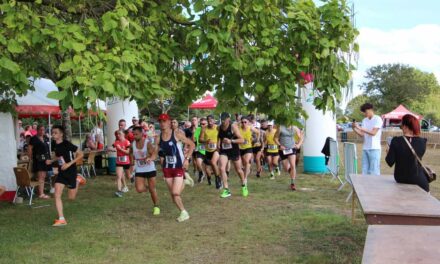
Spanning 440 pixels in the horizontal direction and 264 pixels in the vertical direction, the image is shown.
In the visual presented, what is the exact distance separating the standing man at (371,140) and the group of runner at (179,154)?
166cm

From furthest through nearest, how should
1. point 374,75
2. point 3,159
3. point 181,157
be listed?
1. point 374,75
2. point 3,159
3. point 181,157

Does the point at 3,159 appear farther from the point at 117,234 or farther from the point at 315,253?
the point at 315,253

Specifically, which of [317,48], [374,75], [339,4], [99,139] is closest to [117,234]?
[317,48]

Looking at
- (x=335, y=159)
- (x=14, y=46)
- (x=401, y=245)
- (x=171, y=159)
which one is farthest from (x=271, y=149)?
(x=401, y=245)

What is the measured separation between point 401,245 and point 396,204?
5.34ft

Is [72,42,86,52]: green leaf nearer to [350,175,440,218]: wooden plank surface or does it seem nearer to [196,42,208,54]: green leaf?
[196,42,208,54]: green leaf

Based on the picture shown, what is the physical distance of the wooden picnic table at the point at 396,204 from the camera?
4.28 metres

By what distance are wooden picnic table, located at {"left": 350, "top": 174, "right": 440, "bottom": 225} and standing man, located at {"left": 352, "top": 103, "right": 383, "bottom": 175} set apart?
2929mm

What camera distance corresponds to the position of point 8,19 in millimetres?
5457

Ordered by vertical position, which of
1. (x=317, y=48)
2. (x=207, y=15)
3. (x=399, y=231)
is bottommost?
(x=399, y=231)

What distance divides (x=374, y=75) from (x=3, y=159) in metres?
57.7

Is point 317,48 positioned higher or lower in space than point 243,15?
lower

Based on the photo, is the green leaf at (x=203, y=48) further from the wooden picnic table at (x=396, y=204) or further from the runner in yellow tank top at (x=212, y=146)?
the runner in yellow tank top at (x=212, y=146)

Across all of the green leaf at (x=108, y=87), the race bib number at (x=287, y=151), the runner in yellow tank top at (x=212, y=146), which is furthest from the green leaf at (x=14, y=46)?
the race bib number at (x=287, y=151)
